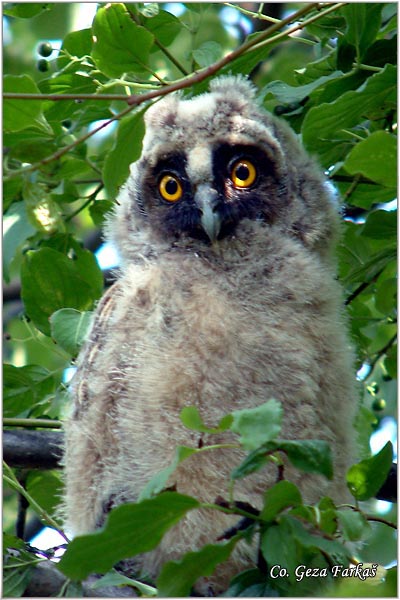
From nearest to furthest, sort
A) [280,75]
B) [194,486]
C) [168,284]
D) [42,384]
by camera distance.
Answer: [194,486]
[168,284]
[42,384]
[280,75]

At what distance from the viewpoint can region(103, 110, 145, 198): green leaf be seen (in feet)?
7.23

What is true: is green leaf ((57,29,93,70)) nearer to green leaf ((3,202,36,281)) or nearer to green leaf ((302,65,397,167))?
green leaf ((3,202,36,281))

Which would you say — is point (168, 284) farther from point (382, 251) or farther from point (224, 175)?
point (382, 251)

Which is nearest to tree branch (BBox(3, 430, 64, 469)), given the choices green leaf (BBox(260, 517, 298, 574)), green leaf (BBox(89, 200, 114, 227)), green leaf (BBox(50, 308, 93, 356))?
green leaf (BBox(50, 308, 93, 356))

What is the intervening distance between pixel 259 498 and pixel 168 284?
640 mm

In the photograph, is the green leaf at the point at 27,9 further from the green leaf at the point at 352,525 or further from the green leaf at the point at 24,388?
the green leaf at the point at 352,525

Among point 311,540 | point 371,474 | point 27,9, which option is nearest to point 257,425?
point 311,540

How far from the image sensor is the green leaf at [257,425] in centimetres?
152

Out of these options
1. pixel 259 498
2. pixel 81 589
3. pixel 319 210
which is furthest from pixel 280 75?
pixel 81 589

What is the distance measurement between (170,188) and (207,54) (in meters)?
0.43

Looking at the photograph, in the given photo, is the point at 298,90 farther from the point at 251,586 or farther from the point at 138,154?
the point at 251,586

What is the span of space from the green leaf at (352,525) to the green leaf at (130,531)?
11.3 inches

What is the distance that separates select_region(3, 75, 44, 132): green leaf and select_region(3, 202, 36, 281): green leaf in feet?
1.84

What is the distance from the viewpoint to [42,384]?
300cm
